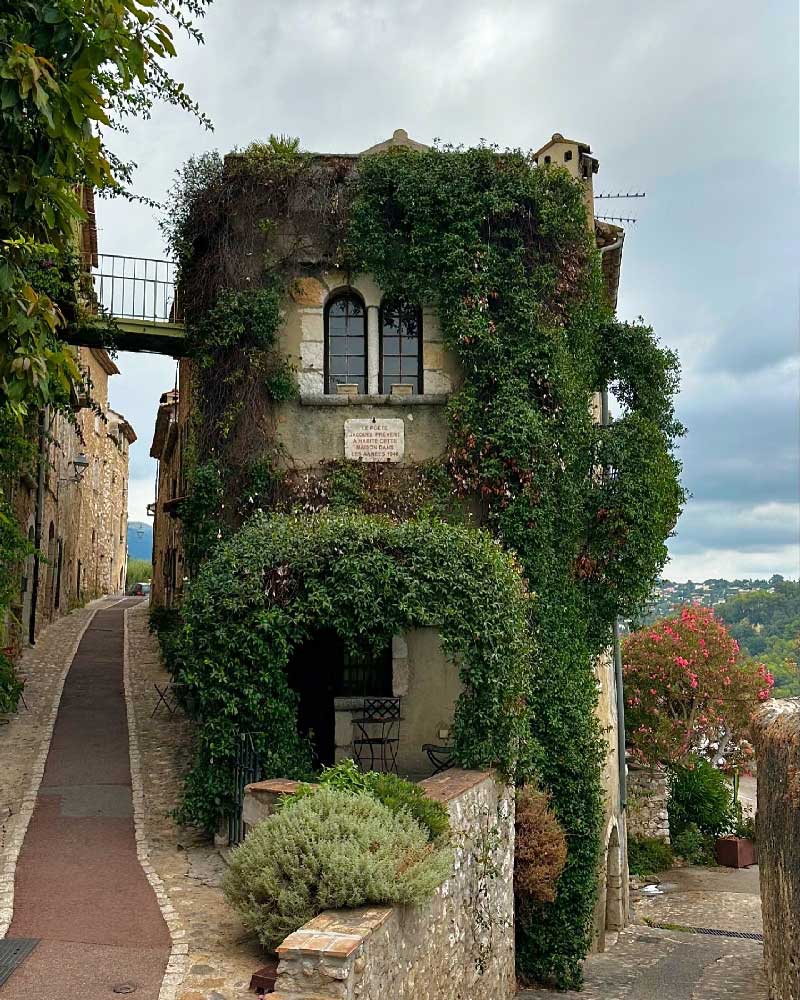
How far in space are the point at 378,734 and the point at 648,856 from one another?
1160 cm

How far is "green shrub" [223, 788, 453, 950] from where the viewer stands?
6.67 meters

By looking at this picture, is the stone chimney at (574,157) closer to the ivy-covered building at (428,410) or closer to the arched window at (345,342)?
the ivy-covered building at (428,410)

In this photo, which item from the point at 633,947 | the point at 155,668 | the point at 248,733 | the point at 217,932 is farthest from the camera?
the point at 155,668

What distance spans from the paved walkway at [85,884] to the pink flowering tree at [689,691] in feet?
44.6

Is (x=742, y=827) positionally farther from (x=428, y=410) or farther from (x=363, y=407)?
(x=363, y=407)

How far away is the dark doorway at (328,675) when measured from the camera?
13.2m

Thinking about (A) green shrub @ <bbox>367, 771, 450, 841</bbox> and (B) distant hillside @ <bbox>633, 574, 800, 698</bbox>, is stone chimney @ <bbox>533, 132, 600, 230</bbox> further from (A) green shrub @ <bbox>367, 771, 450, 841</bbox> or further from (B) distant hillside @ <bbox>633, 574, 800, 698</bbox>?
(B) distant hillside @ <bbox>633, 574, 800, 698</bbox>

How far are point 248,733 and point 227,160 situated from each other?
27.1 ft

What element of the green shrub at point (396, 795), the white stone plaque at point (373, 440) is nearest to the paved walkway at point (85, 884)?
the green shrub at point (396, 795)

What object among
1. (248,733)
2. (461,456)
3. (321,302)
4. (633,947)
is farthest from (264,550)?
(633,947)

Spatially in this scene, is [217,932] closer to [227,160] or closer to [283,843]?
[283,843]

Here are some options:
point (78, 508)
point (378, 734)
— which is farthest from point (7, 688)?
point (78, 508)

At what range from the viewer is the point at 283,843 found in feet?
23.1

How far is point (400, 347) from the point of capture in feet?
44.9
